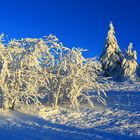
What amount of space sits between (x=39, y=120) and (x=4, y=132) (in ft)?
7.18

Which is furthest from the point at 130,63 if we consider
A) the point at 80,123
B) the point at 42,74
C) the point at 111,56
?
the point at 80,123

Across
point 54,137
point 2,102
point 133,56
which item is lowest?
point 54,137

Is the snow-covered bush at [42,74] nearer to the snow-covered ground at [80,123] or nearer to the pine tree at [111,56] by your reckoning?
the snow-covered ground at [80,123]

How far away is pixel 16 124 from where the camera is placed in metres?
16.0

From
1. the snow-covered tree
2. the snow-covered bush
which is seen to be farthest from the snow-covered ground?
the snow-covered tree

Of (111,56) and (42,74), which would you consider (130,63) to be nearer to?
(111,56)

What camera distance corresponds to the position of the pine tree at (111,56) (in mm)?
49219

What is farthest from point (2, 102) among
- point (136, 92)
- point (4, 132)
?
point (136, 92)

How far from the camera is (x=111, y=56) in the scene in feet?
164

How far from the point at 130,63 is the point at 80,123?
34.6 meters

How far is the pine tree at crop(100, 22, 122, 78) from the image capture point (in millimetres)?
49219

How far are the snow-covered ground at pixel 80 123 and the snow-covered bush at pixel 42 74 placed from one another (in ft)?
2.84

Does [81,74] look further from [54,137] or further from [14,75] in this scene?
[54,137]

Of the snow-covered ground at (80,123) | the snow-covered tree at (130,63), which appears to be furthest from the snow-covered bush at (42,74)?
the snow-covered tree at (130,63)
